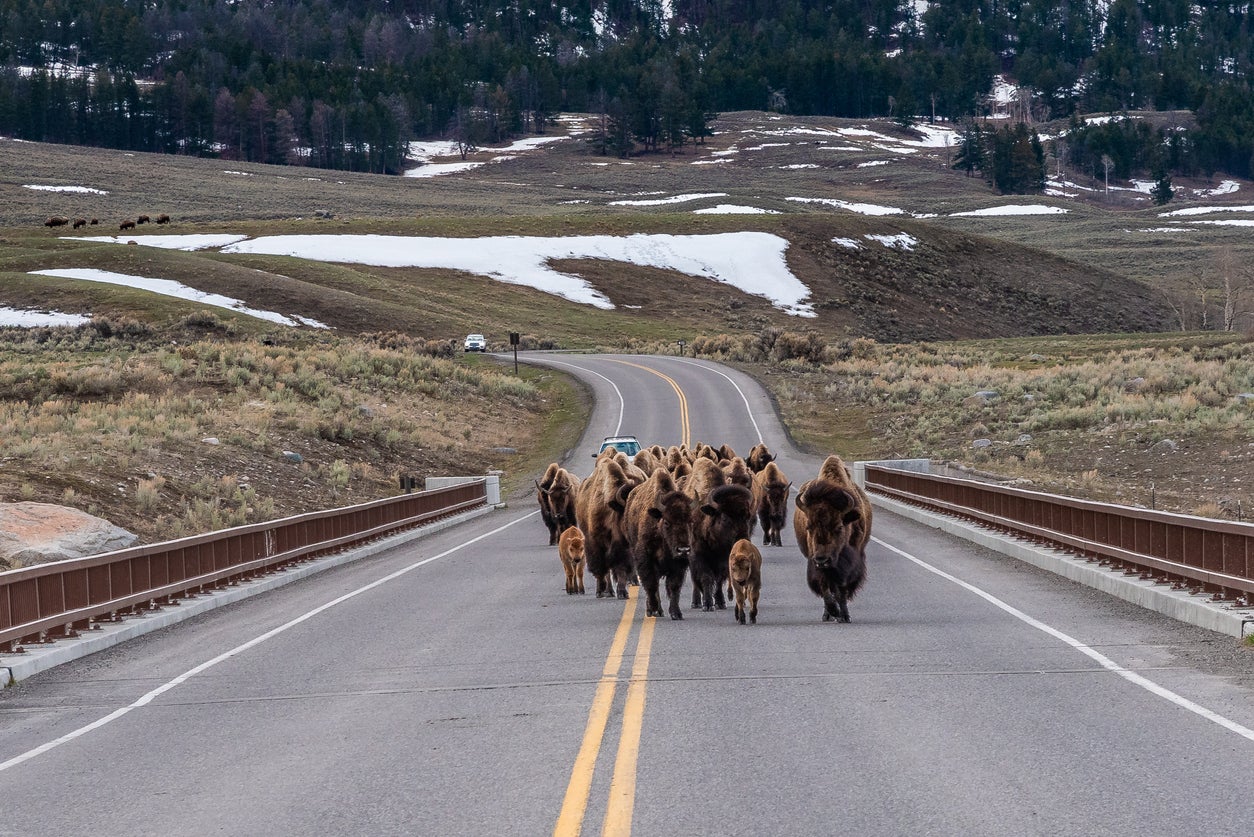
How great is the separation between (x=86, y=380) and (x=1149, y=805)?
1517 inches

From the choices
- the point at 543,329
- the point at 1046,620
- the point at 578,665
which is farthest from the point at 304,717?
the point at 543,329

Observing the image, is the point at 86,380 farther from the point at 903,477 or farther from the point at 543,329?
the point at 543,329

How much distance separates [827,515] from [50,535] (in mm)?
12784

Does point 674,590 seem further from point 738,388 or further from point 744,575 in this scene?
point 738,388

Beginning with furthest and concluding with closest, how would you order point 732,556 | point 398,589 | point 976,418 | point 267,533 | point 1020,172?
point 1020,172
point 976,418
point 267,533
point 398,589
point 732,556

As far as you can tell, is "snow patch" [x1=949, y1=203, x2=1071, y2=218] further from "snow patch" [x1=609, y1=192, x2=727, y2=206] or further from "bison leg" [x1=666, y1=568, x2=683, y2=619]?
"bison leg" [x1=666, y1=568, x2=683, y2=619]

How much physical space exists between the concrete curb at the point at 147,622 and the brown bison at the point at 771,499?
6.54 m

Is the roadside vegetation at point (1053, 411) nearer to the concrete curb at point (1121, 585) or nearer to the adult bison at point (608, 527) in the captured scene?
the concrete curb at point (1121, 585)

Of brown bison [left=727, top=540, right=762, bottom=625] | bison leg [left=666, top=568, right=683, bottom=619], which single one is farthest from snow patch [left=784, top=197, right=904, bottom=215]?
brown bison [left=727, top=540, right=762, bottom=625]

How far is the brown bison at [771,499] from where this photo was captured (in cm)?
2042

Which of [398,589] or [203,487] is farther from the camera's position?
[203,487]

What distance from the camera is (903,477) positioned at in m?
30.8

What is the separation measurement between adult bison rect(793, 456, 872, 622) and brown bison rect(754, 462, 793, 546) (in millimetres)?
6520

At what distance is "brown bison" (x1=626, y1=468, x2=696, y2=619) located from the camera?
13.1m
